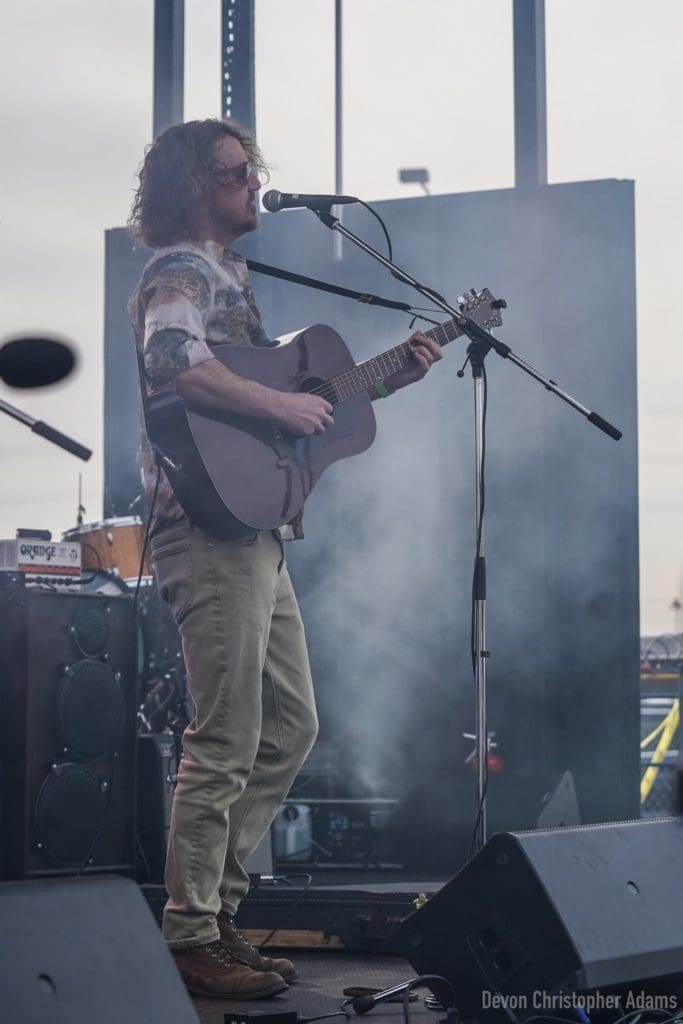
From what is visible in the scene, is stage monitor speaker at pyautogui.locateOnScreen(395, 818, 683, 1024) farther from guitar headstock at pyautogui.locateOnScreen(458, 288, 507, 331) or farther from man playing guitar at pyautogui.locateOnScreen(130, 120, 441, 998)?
guitar headstock at pyautogui.locateOnScreen(458, 288, 507, 331)

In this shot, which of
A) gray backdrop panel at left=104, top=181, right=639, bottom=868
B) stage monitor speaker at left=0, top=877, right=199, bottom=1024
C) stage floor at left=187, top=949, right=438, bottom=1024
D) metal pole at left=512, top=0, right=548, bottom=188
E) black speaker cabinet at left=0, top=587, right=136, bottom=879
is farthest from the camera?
gray backdrop panel at left=104, top=181, right=639, bottom=868

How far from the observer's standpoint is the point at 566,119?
17.2 feet

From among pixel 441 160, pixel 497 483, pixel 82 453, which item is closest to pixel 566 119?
pixel 441 160

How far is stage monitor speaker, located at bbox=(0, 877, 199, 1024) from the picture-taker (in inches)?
66.6

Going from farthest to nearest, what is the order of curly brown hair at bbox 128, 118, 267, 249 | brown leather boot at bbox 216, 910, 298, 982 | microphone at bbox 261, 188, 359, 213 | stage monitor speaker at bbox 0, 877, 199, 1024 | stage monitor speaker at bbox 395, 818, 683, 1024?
microphone at bbox 261, 188, 359, 213 < curly brown hair at bbox 128, 118, 267, 249 < brown leather boot at bbox 216, 910, 298, 982 < stage monitor speaker at bbox 395, 818, 683, 1024 < stage monitor speaker at bbox 0, 877, 199, 1024

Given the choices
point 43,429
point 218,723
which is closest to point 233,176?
point 43,429

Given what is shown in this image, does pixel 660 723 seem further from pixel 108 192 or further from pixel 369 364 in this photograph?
pixel 369 364

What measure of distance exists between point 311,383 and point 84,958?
5.45 feet

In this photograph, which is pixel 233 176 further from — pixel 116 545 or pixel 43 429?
pixel 116 545

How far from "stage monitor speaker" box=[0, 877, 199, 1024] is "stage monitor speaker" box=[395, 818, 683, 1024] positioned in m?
0.64

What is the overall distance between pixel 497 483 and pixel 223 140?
2.52 metres

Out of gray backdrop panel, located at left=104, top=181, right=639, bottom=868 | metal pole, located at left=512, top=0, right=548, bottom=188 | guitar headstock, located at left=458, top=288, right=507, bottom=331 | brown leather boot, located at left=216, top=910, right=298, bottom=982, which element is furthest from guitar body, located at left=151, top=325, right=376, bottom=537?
metal pole, located at left=512, top=0, right=548, bottom=188

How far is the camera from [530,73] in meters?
5.09

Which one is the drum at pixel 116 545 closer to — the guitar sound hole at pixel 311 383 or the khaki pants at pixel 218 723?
the guitar sound hole at pixel 311 383
